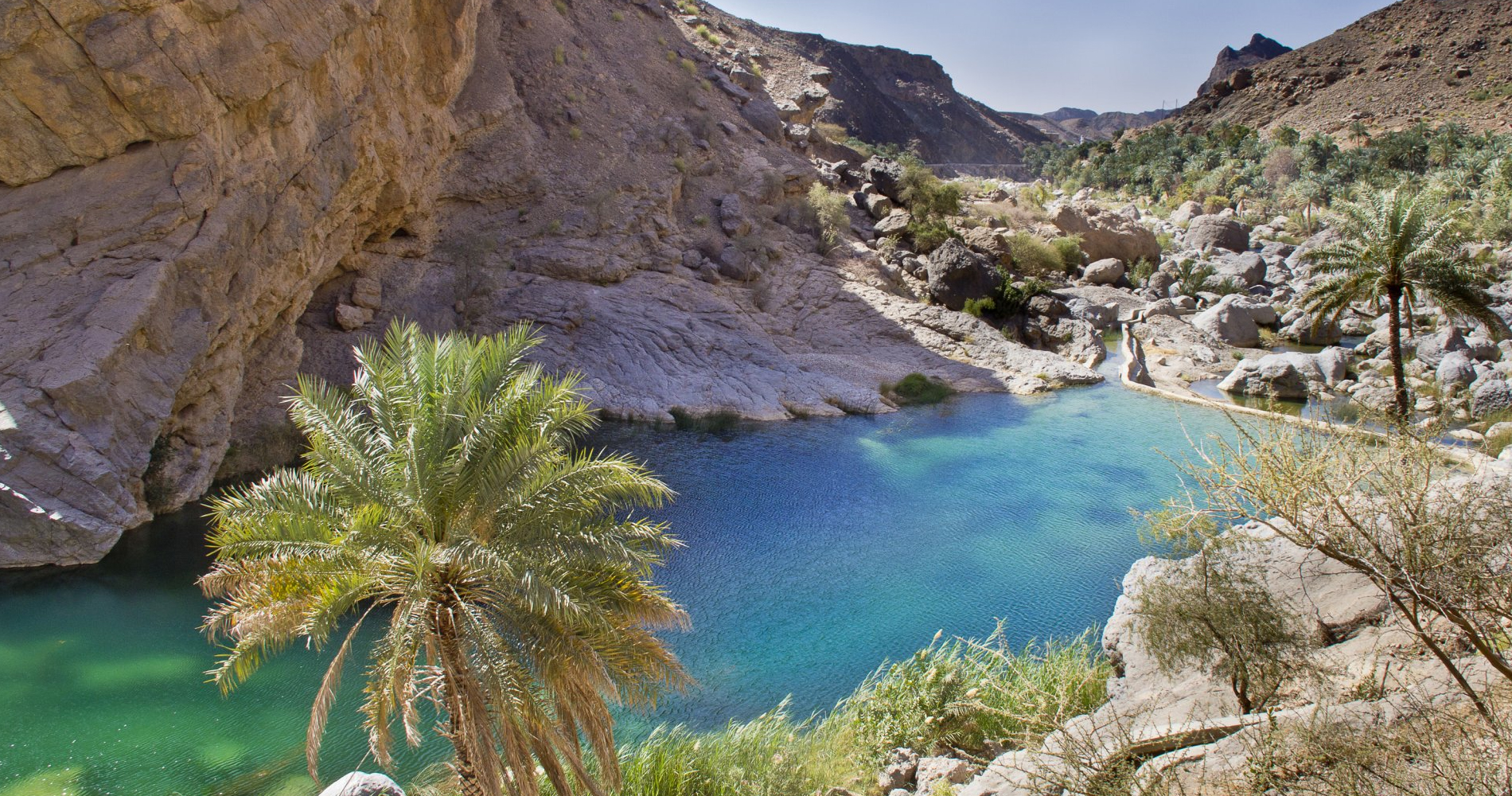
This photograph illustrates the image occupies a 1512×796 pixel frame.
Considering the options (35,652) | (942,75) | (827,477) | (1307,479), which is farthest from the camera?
(942,75)

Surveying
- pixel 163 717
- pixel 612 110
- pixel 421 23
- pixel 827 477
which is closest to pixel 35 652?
pixel 163 717

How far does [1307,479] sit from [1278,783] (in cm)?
203

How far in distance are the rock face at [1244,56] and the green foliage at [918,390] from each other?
98147 millimetres

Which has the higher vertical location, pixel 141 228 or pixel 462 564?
pixel 141 228

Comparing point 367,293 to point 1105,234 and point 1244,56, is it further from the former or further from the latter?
point 1244,56

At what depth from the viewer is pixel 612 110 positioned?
3350 cm

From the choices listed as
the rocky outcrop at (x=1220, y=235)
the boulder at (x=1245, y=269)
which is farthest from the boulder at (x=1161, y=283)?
the rocky outcrop at (x=1220, y=235)

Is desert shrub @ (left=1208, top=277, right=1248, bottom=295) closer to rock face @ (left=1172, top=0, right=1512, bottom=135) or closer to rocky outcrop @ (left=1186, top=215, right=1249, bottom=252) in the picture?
rocky outcrop @ (left=1186, top=215, right=1249, bottom=252)

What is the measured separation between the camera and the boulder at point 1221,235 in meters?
44.7

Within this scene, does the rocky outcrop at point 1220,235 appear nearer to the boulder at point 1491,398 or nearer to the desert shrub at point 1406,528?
the boulder at point 1491,398

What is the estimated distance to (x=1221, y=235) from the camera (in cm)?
4472

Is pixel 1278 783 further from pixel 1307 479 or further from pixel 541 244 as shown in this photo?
pixel 541 244

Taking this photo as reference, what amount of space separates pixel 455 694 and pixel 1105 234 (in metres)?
41.4

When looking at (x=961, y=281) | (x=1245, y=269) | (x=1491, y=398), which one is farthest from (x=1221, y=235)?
(x=1491, y=398)
